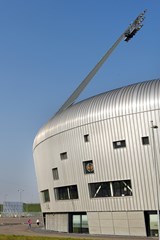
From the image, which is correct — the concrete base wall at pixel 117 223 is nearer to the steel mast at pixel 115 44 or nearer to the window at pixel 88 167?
the window at pixel 88 167

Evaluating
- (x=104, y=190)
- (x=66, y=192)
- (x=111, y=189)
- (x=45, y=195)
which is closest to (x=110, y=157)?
(x=111, y=189)

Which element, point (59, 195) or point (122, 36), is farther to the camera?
point (122, 36)

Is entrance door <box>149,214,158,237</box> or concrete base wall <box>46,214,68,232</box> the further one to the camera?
concrete base wall <box>46,214,68,232</box>

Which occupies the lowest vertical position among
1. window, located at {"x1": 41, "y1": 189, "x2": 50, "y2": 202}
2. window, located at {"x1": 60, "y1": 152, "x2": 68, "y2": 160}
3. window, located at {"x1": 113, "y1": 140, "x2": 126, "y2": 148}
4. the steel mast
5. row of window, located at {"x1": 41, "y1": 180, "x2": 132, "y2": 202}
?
window, located at {"x1": 41, "y1": 189, "x2": 50, "y2": 202}

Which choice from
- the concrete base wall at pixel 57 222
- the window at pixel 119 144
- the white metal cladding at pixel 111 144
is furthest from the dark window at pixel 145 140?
the concrete base wall at pixel 57 222

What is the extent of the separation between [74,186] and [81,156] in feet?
16.7

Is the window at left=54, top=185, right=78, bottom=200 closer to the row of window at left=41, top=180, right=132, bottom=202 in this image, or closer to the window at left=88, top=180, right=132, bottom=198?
the row of window at left=41, top=180, right=132, bottom=202

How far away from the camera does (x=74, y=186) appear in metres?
52.1

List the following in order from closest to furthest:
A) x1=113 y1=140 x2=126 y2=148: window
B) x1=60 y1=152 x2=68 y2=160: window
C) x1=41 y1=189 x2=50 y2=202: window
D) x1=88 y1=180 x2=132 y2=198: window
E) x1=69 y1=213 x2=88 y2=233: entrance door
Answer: x1=113 y1=140 x2=126 y2=148: window
x1=88 y1=180 x2=132 y2=198: window
x1=69 y1=213 x2=88 y2=233: entrance door
x1=60 y1=152 x2=68 y2=160: window
x1=41 y1=189 x2=50 y2=202: window

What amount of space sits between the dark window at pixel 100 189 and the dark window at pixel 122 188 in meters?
0.96

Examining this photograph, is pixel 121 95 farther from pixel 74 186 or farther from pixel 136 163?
pixel 74 186

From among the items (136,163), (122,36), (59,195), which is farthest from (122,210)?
(122,36)

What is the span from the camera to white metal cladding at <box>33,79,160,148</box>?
4356cm

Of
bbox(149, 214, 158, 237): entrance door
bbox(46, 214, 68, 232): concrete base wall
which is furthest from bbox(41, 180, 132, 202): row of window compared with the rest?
bbox(149, 214, 158, 237): entrance door
